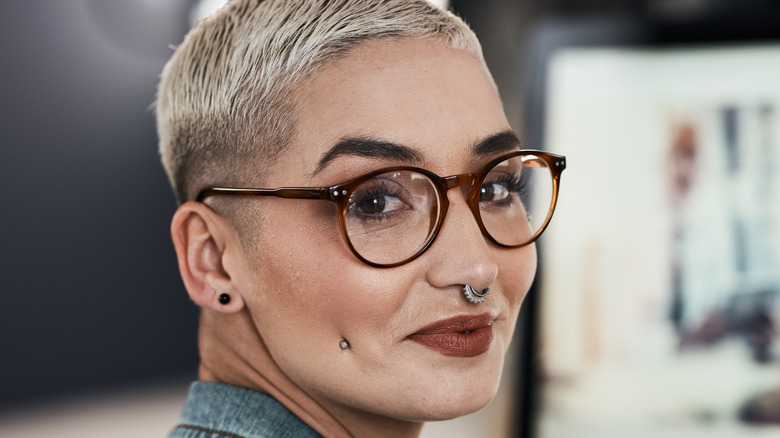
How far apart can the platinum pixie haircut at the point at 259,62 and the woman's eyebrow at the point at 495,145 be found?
0.37ft

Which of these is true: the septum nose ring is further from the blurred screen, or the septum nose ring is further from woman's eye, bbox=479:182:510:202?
the blurred screen

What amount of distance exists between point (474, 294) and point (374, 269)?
98 mm

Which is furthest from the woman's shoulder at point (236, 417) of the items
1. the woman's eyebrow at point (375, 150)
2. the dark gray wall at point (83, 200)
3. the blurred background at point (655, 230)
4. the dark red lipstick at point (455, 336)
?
the dark gray wall at point (83, 200)

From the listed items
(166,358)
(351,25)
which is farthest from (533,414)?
(166,358)

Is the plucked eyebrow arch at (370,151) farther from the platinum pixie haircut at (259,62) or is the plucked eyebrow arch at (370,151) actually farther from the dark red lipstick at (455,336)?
the dark red lipstick at (455,336)

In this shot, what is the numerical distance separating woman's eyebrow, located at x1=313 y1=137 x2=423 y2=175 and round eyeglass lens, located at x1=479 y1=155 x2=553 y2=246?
0.33 ft

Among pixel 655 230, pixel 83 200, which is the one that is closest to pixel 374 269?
pixel 655 230

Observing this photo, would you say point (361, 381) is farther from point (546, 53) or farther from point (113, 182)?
point (113, 182)

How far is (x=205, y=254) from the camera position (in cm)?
75

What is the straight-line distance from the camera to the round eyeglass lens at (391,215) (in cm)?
65

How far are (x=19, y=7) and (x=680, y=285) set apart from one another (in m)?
1.58

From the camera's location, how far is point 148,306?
1.88m

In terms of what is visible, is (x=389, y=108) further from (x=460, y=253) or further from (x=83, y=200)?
(x=83, y=200)

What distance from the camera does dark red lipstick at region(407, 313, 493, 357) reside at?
66 centimetres
